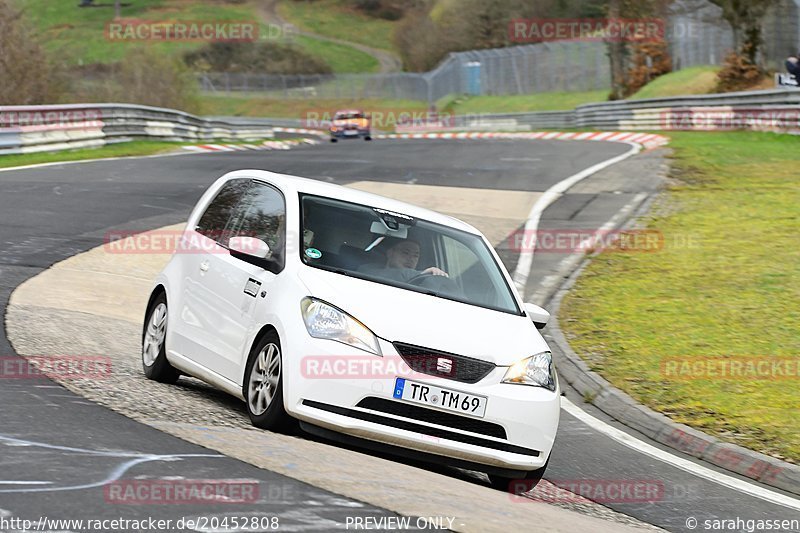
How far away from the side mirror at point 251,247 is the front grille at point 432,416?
134 cm

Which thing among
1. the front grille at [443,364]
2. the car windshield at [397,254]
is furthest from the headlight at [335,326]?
the car windshield at [397,254]

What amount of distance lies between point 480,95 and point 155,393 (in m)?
76.0

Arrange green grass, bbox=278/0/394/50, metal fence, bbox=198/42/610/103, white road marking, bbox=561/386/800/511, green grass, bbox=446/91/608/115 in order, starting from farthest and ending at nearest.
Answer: green grass, bbox=278/0/394/50 < metal fence, bbox=198/42/610/103 < green grass, bbox=446/91/608/115 < white road marking, bbox=561/386/800/511

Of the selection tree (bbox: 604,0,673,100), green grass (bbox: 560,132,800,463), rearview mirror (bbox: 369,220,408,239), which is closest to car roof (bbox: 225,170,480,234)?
rearview mirror (bbox: 369,220,408,239)

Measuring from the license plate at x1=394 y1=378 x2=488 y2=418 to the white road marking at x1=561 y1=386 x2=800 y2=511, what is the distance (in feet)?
7.14

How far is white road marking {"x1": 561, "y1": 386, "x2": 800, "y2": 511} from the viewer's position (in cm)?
812

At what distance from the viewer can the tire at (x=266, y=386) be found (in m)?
7.15

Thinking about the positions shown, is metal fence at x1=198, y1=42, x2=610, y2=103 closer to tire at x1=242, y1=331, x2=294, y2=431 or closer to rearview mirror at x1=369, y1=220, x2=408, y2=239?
rearview mirror at x1=369, y1=220, x2=408, y2=239

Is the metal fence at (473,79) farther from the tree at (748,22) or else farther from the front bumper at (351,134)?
the tree at (748,22)

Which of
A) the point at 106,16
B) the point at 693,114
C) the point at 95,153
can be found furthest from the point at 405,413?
the point at 106,16

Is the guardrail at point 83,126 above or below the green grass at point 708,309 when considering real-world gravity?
above

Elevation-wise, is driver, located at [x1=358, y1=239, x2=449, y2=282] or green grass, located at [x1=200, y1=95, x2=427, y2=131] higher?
driver, located at [x1=358, y1=239, x2=449, y2=282]

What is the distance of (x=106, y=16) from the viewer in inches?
5689

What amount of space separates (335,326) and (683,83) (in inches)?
2019
